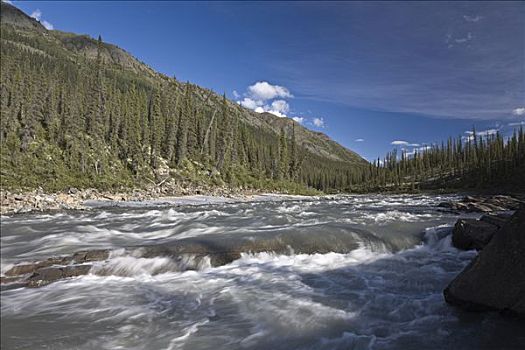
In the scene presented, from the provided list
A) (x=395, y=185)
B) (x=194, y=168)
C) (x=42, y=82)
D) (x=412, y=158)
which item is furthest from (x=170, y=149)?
(x=412, y=158)

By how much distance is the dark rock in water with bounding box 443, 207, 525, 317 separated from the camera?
708cm

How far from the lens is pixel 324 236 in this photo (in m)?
14.2

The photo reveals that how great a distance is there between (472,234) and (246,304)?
31.5 feet

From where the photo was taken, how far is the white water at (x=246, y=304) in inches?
250

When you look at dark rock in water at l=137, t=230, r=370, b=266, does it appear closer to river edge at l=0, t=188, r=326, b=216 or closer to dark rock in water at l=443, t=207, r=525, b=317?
dark rock in water at l=443, t=207, r=525, b=317

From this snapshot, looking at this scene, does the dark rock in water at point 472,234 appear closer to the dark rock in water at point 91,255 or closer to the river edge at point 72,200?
the dark rock in water at point 91,255

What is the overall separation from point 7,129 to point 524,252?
2390 inches

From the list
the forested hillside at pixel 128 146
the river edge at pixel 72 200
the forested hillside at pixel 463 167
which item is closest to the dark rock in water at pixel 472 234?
the river edge at pixel 72 200

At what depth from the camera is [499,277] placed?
7.35 metres

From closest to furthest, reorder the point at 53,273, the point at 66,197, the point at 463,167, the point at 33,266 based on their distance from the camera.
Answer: the point at 33,266, the point at 53,273, the point at 66,197, the point at 463,167

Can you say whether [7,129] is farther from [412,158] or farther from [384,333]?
[412,158]

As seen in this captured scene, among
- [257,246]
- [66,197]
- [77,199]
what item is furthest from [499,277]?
[66,197]

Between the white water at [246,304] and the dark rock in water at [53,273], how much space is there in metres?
0.20

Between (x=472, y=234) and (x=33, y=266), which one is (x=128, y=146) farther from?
(x=472, y=234)
